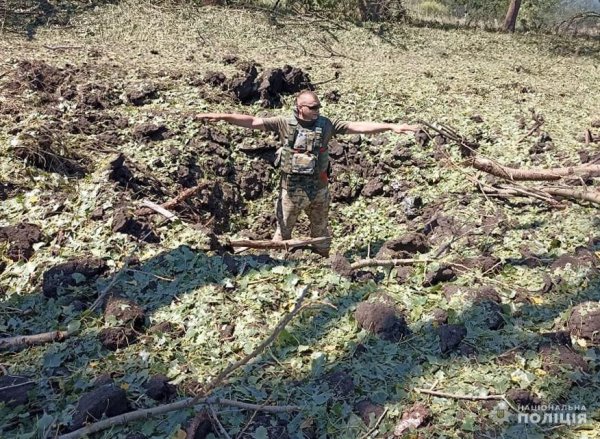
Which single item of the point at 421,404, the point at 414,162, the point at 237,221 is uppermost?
the point at 414,162

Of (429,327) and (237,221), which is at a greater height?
(429,327)

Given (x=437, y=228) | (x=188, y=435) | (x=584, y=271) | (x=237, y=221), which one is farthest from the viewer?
(x=237, y=221)

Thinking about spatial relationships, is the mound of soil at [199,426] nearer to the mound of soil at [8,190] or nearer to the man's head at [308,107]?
the man's head at [308,107]

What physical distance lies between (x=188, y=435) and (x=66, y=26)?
10615 millimetres

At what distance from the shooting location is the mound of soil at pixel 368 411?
8.79 feet

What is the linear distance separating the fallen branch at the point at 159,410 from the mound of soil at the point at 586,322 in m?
1.85

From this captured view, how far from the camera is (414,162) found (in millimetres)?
6414

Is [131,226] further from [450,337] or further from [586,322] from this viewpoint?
[586,322]

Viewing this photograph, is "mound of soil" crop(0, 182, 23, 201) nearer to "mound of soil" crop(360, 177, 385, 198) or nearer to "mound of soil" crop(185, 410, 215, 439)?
"mound of soil" crop(185, 410, 215, 439)

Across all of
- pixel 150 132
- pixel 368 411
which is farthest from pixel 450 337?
pixel 150 132

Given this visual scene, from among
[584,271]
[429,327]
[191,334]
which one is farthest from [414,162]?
[191,334]

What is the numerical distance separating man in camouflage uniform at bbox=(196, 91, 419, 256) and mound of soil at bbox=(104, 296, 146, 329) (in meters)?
1.90

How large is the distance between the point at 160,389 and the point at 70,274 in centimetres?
145

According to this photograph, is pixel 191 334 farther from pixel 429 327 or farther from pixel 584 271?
pixel 584 271
